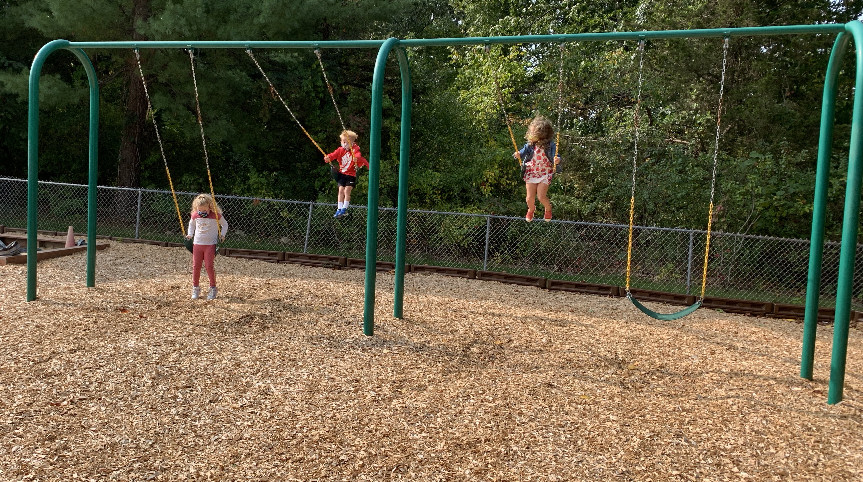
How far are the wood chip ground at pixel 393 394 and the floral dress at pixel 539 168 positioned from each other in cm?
155

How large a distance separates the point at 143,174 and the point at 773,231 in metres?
13.8

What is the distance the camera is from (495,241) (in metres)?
13.4

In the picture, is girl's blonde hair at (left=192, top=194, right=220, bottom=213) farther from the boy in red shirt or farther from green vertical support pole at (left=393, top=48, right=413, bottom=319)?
green vertical support pole at (left=393, top=48, right=413, bottom=319)

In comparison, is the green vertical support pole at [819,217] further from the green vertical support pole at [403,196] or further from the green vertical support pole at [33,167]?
the green vertical support pole at [33,167]

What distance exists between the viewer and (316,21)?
15.1 meters

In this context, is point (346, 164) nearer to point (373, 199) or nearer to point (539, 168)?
point (373, 199)

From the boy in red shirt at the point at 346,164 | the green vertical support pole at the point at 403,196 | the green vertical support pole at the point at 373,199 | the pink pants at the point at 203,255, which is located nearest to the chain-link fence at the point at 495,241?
the boy in red shirt at the point at 346,164

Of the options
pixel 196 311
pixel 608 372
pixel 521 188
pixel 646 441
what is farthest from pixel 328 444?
pixel 521 188

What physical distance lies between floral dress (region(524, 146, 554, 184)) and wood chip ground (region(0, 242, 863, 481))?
1.55m

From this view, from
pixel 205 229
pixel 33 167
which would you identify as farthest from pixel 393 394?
pixel 33 167

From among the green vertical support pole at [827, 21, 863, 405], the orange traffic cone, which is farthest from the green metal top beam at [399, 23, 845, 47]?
the orange traffic cone

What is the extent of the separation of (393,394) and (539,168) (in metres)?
3.10

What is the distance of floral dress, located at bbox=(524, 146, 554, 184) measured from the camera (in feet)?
24.1

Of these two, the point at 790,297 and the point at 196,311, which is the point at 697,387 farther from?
the point at 790,297
